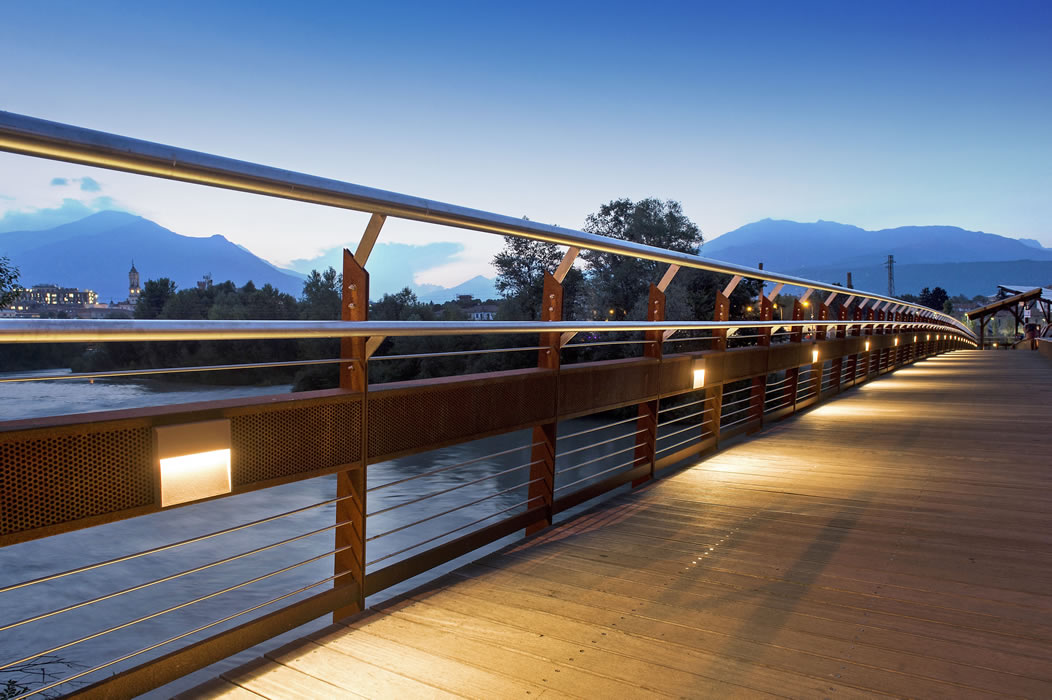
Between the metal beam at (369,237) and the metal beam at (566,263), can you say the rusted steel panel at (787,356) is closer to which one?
the metal beam at (566,263)

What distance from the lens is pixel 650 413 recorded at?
4070mm

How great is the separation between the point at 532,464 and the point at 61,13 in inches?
2221

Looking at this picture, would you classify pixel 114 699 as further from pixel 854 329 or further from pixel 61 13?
pixel 61 13

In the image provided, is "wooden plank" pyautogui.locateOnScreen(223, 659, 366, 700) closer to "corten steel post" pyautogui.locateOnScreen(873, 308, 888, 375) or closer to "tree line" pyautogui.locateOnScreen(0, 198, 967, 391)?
"tree line" pyautogui.locateOnScreen(0, 198, 967, 391)

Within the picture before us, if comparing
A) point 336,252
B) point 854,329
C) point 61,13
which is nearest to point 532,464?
point 336,252

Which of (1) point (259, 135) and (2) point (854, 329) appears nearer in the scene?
(2) point (854, 329)

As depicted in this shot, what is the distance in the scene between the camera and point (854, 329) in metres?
10.2

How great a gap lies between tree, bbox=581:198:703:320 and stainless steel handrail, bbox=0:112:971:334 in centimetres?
3579

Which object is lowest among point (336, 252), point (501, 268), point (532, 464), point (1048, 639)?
point (1048, 639)

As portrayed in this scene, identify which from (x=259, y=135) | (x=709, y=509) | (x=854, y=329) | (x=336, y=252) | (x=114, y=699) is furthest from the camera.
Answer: (x=259, y=135)

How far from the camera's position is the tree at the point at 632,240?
40.4 metres

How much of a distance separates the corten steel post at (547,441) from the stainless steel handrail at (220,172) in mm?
460

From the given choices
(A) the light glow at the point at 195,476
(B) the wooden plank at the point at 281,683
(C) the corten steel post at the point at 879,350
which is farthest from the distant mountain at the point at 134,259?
(C) the corten steel post at the point at 879,350

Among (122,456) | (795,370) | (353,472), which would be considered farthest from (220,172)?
(795,370)
